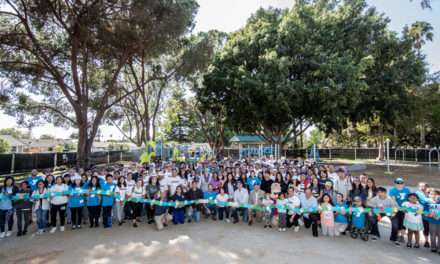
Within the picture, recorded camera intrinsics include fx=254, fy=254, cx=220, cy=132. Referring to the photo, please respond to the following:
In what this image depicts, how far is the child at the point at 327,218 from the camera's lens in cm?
578

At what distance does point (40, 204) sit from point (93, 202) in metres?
1.17

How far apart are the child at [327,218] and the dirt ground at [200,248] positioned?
22 centimetres

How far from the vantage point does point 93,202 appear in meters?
6.40

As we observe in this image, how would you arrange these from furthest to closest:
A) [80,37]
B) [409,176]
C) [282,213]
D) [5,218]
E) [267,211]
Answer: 1. [409,176]
2. [80,37]
3. [267,211]
4. [282,213]
5. [5,218]

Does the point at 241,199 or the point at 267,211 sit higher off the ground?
the point at 241,199

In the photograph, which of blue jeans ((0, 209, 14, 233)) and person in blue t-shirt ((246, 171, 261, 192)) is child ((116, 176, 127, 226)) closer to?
blue jeans ((0, 209, 14, 233))

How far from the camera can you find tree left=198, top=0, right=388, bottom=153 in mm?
15844

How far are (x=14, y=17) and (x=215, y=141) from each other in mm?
26320

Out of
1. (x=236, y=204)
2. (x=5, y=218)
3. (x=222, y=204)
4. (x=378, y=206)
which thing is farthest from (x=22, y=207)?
(x=378, y=206)

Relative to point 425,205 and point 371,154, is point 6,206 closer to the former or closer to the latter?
point 425,205

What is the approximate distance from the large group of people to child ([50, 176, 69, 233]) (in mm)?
21

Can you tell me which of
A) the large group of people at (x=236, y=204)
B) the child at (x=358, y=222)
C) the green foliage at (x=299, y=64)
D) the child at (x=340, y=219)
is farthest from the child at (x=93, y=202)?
the green foliage at (x=299, y=64)

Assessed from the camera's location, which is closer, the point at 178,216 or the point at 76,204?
the point at 76,204

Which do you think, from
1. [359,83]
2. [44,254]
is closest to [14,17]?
[44,254]
